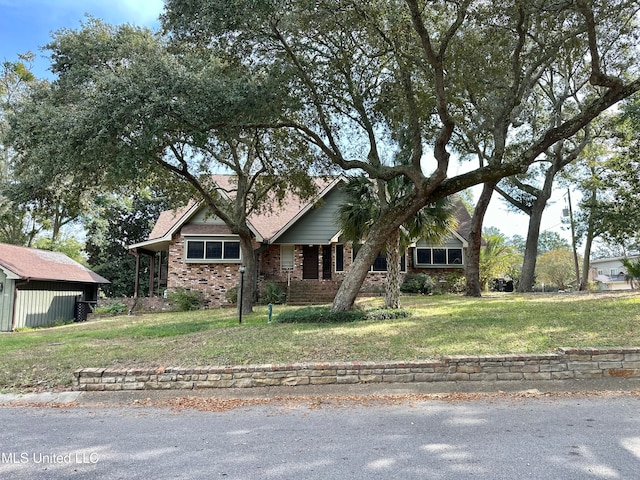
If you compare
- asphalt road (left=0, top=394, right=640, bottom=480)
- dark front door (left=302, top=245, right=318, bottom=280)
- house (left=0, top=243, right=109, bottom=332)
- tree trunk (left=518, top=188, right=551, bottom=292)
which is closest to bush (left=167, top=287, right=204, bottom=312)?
house (left=0, top=243, right=109, bottom=332)

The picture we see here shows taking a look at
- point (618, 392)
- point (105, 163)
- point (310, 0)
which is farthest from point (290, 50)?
point (618, 392)

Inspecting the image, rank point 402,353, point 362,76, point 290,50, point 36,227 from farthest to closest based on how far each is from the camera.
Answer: point 36,227 → point 362,76 → point 290,50 → point 402,353

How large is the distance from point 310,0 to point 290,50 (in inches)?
78.7

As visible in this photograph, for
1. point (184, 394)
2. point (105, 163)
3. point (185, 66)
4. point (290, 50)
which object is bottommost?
point (184, 394)

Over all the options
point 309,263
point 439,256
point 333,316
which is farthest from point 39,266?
point 439,256

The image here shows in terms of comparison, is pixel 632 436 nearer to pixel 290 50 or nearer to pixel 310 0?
pixel 310 0

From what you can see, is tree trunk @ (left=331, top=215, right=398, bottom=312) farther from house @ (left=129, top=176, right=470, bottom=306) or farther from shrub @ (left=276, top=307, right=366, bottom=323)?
house @ (left=129, top=176, right=470, bottom=306)

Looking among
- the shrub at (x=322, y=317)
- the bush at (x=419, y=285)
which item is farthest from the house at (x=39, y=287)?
the bush at (x=419, y=285)

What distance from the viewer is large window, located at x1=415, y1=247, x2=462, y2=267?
2336 centimetres

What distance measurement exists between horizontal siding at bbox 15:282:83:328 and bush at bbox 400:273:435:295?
15539mm

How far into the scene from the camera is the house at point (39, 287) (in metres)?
16.9

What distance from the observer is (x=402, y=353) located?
7.73 meters

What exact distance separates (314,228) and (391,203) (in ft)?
29.9

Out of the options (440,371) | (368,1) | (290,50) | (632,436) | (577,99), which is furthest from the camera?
(577,99)
